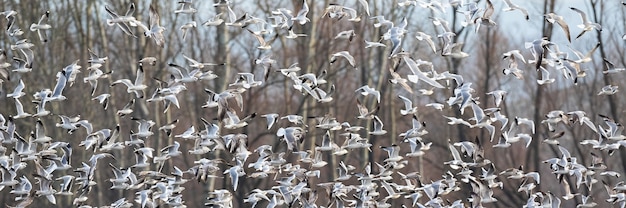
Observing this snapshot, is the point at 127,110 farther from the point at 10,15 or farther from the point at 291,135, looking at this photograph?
the point at 10,15

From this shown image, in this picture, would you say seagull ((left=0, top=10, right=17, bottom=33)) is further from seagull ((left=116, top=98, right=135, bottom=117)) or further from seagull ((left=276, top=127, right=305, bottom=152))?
seagull ((left=276, top=127, right=305, bottom=152))

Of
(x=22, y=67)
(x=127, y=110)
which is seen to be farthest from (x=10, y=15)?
(x=127, y=110)

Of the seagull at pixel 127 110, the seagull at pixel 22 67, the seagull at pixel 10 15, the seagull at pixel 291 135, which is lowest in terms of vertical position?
the seagull at pixel 291 135

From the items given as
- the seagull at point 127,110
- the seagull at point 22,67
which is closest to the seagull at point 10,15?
the seagull at point 22,67

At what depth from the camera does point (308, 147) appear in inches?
1092

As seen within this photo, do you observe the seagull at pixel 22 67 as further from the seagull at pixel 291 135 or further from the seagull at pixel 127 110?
the seagull at pixel 291 135

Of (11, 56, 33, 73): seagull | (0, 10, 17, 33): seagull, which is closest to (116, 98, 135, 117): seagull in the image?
(11, 56, 33, 73): seagull

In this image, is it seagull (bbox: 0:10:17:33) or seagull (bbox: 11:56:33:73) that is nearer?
seagull (bbox: 0:10:17:33)

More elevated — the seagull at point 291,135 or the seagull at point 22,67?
the seagull at point 22,67

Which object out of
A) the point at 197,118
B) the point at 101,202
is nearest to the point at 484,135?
the point at 197,118

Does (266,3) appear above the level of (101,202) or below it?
above

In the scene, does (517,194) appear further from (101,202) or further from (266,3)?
(101,202)

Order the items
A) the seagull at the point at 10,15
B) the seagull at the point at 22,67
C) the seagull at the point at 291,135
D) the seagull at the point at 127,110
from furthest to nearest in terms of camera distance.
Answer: the seagull at the point at 22,67
the seagull at the point at 10,15
the seagull at the point at 291,135
the seagull at the point at 127,110

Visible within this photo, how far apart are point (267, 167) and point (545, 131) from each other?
32.8ft
